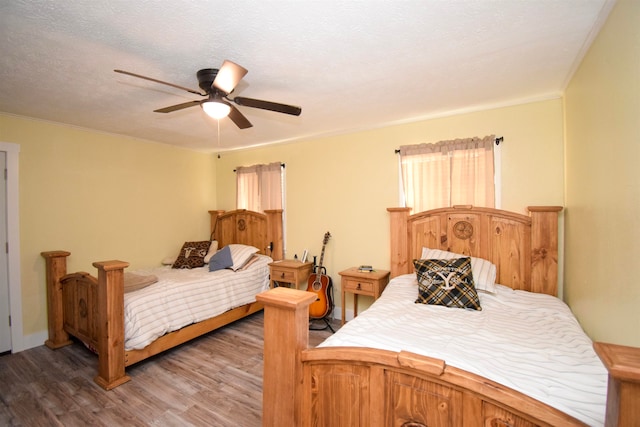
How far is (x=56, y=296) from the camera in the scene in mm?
2975

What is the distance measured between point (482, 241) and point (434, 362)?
78.2 inches

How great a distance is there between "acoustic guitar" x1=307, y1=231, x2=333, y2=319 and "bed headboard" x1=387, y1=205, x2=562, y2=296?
0.88m

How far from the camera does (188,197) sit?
4500mm

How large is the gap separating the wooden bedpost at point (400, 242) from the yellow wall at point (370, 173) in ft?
0.89

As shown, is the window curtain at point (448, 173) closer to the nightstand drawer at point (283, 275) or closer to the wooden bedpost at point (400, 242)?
the wooden bedpost at point (400, 242)

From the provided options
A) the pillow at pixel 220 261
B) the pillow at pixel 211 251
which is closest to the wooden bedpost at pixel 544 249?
the pillow at pixel 220 261

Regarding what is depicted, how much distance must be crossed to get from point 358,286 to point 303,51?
2.25 m

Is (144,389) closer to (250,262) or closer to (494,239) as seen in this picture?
(250,262)

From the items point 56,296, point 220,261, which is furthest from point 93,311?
point 220,261

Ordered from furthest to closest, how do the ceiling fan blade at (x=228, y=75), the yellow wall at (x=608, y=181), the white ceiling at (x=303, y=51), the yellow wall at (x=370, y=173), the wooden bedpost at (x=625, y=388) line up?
the yellow wall at (x=370, y=173), the ceiling fan blade at (x=228, y=75), the white ceiling at (x=303, y=51), the yellow wall at (x=608, y=181), the wooden bedpost at (x=625, y=388)

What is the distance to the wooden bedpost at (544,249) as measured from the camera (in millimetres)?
2400

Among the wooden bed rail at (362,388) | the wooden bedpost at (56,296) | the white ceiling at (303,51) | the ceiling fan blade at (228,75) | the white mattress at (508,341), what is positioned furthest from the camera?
the wooden bedpost at (56,296)

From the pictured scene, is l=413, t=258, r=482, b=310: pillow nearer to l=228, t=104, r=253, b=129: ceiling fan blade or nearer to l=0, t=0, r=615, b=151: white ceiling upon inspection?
l=0, t=0, r=615, b=151: white ceiling

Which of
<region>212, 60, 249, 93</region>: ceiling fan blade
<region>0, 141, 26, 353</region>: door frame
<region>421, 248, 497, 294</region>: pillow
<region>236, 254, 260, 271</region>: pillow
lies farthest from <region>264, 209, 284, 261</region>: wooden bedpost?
<region>0, 141, 26, 353</region>: door frame
